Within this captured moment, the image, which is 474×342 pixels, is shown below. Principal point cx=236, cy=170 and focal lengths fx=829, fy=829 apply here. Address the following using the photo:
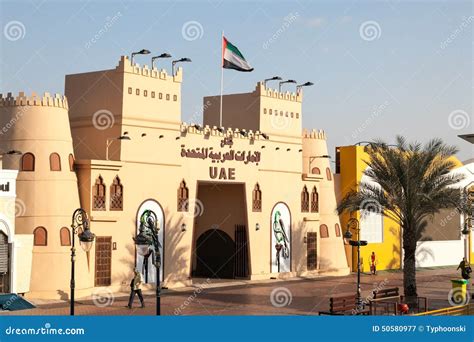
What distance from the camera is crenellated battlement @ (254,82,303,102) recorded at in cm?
4109

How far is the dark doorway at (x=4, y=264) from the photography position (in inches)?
1166

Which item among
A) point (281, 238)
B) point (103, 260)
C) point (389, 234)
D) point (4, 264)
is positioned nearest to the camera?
point (4, 264)

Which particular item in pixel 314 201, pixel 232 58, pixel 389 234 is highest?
pixel 232 58

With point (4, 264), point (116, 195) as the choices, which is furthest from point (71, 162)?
point (4, 264)

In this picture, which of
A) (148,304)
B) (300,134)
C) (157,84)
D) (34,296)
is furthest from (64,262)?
(300,134)

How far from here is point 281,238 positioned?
135 feet

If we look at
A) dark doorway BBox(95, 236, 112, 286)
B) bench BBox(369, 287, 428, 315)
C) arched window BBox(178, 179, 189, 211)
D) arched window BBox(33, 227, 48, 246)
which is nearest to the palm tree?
bench BBox(369, 287, 428, 315)

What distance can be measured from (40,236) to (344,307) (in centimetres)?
1181

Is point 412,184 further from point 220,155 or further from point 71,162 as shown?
point 71,162

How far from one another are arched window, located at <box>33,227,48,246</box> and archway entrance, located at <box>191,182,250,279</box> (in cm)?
996

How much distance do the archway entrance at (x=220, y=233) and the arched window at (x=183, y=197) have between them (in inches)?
115

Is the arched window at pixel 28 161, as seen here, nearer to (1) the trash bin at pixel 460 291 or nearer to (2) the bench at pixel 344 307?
A: (2) the bench at pixel 344 307

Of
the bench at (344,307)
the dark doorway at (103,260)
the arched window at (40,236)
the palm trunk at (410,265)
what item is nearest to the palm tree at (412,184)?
the palm trunk at (410,265)

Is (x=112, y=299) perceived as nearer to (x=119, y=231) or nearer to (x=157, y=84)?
(x=119, y=231)
